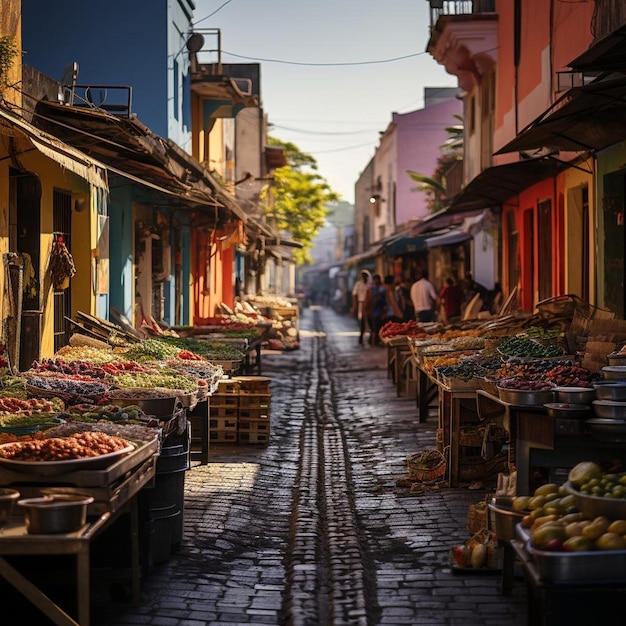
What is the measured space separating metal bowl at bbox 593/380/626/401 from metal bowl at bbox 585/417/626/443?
15cm

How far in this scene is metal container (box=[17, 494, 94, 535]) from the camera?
5.57 meters

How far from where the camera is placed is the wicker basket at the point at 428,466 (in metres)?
10.8

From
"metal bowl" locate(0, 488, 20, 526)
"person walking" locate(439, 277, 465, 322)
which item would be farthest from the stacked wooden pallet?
"person walking" locate(439, 277, 465, 322)

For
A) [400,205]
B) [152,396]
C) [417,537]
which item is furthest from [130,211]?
[400,205]

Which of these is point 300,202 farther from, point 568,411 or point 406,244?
point 568,411

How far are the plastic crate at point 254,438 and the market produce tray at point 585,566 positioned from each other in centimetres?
834

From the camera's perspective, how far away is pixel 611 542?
5355 millimetres

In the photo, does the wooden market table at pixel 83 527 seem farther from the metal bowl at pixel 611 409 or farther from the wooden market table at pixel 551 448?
the metal bowl at pixel 611 409

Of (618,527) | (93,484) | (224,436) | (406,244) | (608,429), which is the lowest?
(224,436)

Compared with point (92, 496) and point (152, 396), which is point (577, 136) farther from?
point (92, 496)

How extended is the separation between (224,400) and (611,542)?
8484mm

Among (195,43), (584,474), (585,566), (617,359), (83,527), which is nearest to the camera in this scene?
(585,566)

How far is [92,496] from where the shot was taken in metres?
6.02

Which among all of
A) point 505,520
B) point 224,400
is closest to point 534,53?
point 224,400
